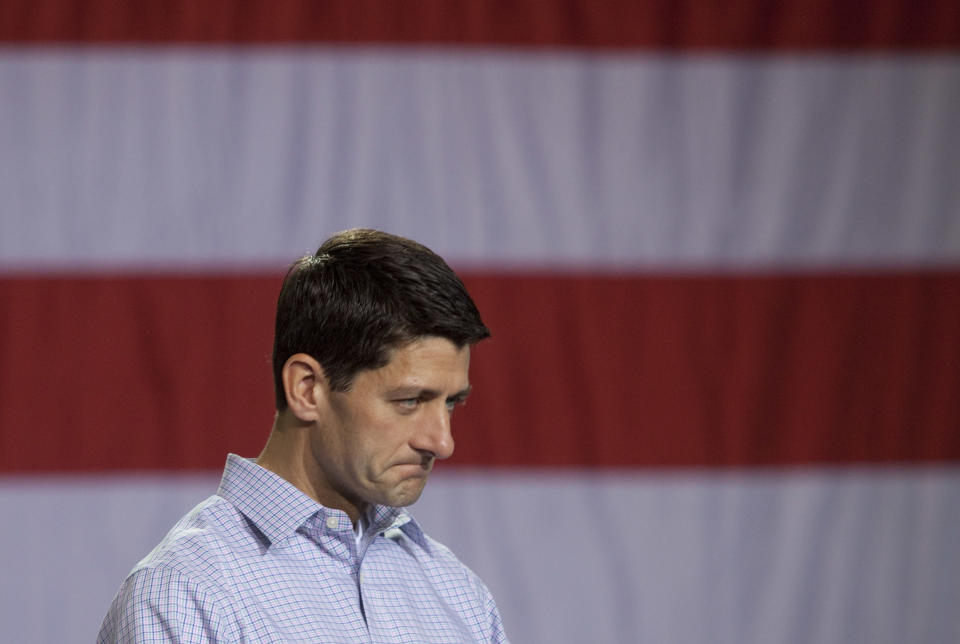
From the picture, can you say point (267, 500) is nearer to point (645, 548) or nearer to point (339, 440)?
point (339, 440)

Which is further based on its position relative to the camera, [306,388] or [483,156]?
[483,156]

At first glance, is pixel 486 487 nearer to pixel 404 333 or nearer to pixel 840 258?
pixel 840 258

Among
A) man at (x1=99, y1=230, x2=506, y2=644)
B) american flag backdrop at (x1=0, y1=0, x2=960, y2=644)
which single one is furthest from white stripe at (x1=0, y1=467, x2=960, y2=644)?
man at (x1=99, y1=230, x2=506, y2=644)

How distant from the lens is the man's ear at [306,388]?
3.61ft

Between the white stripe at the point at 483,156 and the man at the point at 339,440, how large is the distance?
81 centimetres

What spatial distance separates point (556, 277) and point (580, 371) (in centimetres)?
16

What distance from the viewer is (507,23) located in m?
1.97

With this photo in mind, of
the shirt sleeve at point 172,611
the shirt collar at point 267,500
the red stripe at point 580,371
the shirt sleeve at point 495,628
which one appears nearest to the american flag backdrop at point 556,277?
the red stripe at point 580,371

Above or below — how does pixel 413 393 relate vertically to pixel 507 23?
below

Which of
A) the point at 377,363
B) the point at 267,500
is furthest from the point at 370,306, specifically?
the point at 267,500

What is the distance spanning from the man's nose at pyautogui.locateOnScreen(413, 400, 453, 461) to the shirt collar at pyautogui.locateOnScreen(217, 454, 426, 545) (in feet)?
0.37

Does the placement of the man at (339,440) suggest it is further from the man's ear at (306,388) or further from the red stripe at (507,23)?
the red stripe at (507,23)

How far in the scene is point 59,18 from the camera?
1.91 meters

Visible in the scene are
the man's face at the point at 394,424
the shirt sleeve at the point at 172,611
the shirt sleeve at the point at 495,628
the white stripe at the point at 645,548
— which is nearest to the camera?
the shirt sleeve at the point at 172,611
